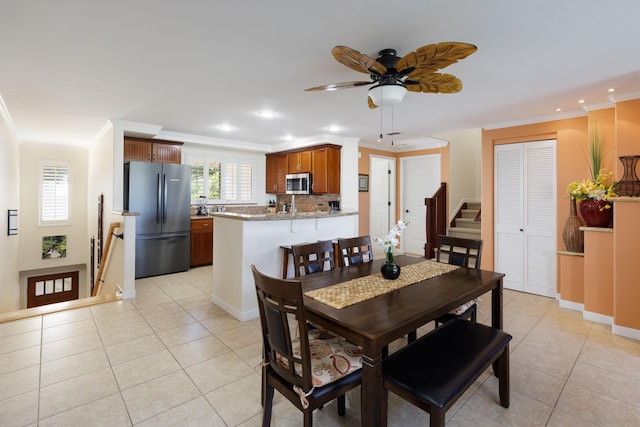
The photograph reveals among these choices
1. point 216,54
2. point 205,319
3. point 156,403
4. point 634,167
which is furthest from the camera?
point 205,319

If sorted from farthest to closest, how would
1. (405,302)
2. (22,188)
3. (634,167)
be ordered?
(22,188) → (634,167) → (405,302)

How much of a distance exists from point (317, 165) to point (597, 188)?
3.90 m

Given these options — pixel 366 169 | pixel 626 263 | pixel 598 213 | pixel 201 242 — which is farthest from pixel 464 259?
pixel 201 242

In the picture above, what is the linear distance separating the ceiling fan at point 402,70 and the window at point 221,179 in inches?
178

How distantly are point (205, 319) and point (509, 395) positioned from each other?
276 centimetres

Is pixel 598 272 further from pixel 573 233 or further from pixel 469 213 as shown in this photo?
pixel 469 213

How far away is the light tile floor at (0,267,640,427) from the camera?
1849 millimetres

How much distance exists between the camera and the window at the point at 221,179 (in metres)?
6.04

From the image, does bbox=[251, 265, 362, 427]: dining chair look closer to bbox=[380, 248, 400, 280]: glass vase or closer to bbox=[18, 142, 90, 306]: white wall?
bbox=[380, 248, 400, 280]: glass vase

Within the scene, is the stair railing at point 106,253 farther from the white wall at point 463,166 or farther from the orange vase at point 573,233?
the white wall at point 463,166

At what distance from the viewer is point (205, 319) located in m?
3.25

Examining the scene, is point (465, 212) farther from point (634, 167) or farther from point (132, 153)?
point (132, 153)

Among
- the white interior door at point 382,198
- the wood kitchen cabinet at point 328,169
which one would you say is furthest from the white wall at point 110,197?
the white interior door at point 382,198

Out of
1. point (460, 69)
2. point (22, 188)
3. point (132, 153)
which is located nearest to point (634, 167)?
point (460, 69)
